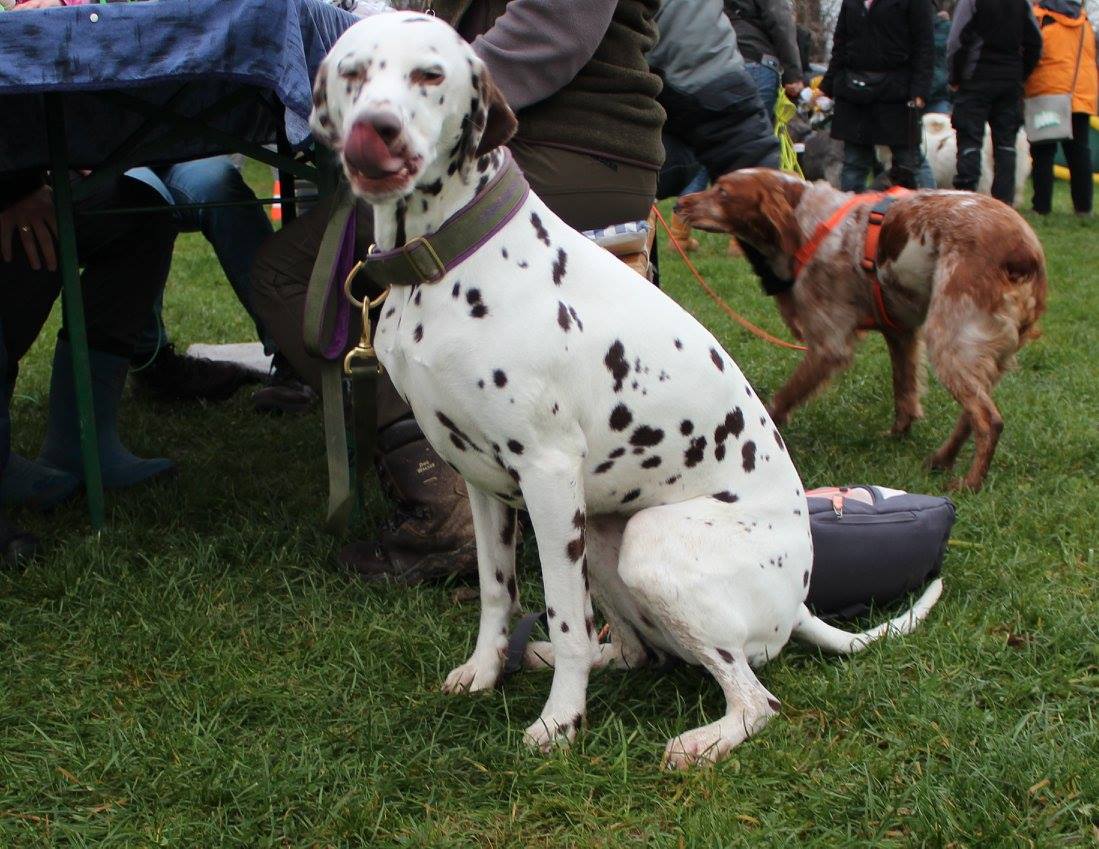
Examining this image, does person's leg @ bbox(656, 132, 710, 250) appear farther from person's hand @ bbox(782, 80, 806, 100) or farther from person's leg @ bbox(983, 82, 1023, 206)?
person's leg @ bbox(983, 82, 1023, 206)

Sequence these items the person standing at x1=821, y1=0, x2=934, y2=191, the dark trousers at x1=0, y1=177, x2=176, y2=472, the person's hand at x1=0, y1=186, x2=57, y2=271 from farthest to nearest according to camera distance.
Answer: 1. the person standing at x1=821, y1=0, x2=934, y2=191
2. the dark trousers at x1=0, y1=177, x2=176, y2=472
3. the person's hand at x1=0, y1=186, x2=57, y2=271

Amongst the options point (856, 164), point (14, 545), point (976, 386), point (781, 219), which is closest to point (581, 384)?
point (14, 545)

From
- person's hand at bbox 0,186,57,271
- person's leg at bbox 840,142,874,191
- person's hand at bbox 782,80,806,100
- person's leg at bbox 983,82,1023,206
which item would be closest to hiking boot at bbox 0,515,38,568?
person's hand at bbox 0,186,57,271

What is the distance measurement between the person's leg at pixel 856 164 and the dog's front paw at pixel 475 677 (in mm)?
8238

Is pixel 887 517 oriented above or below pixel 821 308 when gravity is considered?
above

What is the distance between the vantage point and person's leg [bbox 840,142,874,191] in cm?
996

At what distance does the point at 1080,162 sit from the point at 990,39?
2471mm

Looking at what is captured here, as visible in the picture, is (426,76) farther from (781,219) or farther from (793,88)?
(793,88)

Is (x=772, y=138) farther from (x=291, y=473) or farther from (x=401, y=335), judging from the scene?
(x=401, y=335)

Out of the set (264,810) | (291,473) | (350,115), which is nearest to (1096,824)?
(264,810)

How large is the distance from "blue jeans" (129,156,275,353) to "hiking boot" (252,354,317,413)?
17 cm

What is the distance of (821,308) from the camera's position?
493 centimetres

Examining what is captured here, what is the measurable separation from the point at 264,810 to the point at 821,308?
3464 mm

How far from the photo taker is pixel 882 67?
9398 mm
